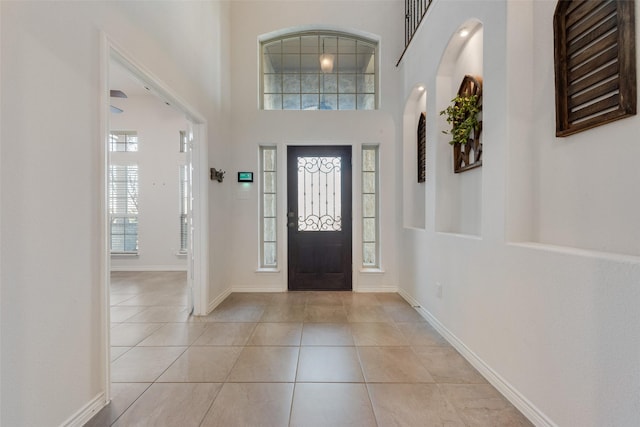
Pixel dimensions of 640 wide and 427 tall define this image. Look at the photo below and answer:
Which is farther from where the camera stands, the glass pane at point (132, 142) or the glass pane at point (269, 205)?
the glass pane at point (132, 142)

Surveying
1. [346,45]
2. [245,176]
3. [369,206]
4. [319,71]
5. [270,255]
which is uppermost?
[346,45]

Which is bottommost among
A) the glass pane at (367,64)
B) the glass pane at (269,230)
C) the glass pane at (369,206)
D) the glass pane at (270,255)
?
the glass pane at (270,255)

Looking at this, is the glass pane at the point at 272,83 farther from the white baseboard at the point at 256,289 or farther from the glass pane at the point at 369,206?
the white baseboard at the point at 256,289

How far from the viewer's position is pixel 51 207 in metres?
1.31

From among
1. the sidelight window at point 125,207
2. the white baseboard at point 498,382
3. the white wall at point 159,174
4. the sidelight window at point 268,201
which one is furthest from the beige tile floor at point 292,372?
the sidelight window at point 125,207

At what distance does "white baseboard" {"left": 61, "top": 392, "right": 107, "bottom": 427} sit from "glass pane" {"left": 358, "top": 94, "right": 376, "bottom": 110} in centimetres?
396

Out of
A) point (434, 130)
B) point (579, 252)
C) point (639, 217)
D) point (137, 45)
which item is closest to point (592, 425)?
point (579, 252)

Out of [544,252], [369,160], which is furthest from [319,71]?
[544,252]

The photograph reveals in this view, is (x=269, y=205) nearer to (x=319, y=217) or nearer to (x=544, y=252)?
(x=319, y=217)

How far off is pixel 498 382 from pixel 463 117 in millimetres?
1907

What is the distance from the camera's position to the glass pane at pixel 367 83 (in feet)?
A: 13.5

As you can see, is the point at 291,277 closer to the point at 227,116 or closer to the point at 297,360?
the point at 297,360

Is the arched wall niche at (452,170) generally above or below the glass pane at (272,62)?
below

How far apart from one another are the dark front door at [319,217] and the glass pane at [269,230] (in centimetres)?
25
